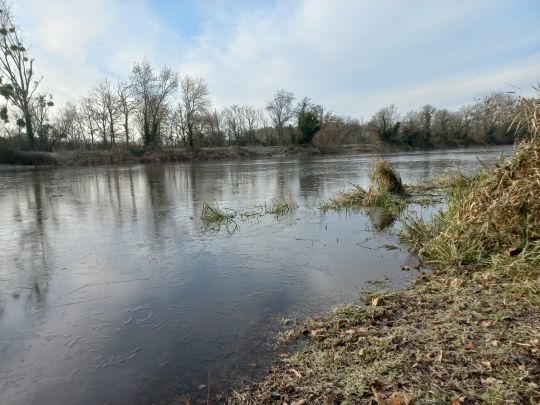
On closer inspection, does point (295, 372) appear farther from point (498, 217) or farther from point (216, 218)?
point (216, 218)

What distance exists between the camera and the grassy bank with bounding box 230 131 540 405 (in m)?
2.62

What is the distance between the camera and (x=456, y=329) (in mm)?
3309

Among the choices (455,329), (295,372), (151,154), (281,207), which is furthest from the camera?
(151,154)

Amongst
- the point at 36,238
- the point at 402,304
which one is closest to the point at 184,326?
the point at 402,304

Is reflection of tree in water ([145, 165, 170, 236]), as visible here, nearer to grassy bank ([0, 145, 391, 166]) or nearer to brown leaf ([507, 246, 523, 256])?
brown leaf ([507, 246, 523, 256])

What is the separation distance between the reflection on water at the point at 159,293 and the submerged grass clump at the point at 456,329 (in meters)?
0.47

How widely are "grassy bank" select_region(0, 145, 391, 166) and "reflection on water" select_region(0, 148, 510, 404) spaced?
3161cm

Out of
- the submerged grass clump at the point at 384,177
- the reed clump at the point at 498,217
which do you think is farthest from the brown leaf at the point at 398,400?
the submerged grass clump at the point at 384,177

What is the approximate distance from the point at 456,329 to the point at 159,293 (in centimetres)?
348

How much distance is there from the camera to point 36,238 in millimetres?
7891

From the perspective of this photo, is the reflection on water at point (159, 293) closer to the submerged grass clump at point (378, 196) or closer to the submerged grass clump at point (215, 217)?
the submerged grass clump at point (215, 217)

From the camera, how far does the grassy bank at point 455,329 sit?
8.59 ft

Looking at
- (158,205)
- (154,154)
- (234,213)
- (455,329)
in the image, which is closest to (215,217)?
(234,213)

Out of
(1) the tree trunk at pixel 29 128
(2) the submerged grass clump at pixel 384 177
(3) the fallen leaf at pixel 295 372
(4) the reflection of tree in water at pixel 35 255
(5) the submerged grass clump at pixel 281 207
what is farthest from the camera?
(1) the tree trunk at pixel 29 128
